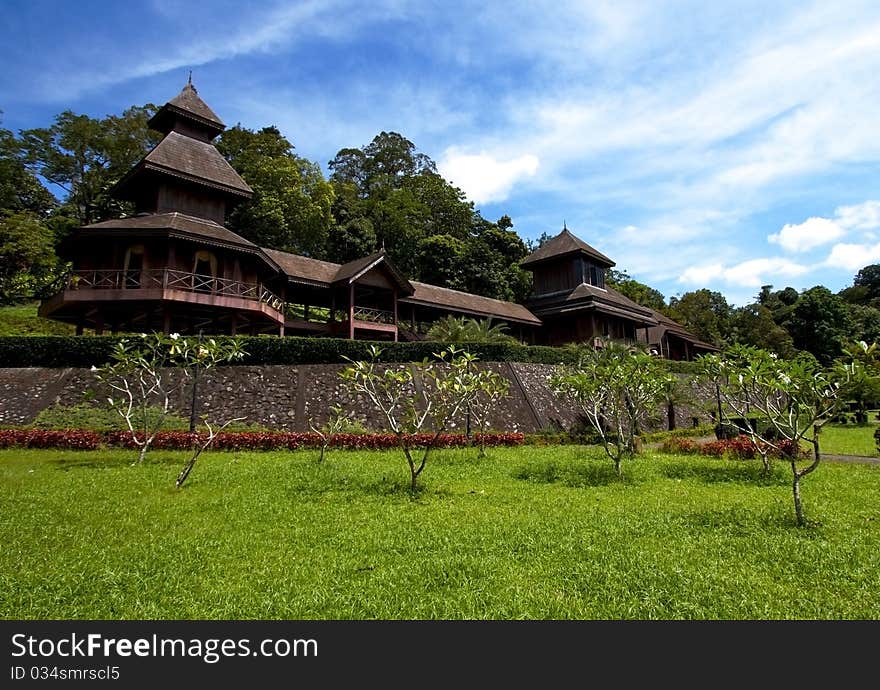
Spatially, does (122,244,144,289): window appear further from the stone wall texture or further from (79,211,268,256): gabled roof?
the stone wall texture

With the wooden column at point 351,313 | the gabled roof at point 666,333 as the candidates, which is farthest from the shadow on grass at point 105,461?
the gabled roof at point 666,333

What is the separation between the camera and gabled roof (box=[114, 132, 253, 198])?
2187 centimetres

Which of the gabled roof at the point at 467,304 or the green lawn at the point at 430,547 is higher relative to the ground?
the gabled roof at the point at 467,304

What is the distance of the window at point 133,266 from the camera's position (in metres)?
19.0

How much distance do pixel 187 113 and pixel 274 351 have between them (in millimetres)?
15850

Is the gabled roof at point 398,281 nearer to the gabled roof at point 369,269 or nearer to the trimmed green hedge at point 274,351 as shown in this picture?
the gabled roof at point 369,269

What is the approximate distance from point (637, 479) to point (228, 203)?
2306cm

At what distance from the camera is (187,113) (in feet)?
81.6

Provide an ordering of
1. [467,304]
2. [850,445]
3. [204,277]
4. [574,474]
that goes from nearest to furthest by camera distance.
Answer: [574,474] → [850,445] → [204,277] → [467,304]

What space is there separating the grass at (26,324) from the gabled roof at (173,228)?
29.8 feet

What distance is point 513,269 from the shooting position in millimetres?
41312

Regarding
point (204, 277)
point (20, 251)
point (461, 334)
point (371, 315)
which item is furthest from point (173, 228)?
point (20, 251)

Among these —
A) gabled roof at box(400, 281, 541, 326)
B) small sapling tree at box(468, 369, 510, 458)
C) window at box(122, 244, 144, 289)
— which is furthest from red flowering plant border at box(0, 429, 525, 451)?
gabled roof at box(400, 281, 541, 326)

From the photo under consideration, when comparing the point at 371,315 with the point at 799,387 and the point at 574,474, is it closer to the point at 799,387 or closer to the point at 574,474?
the point at 574,474
